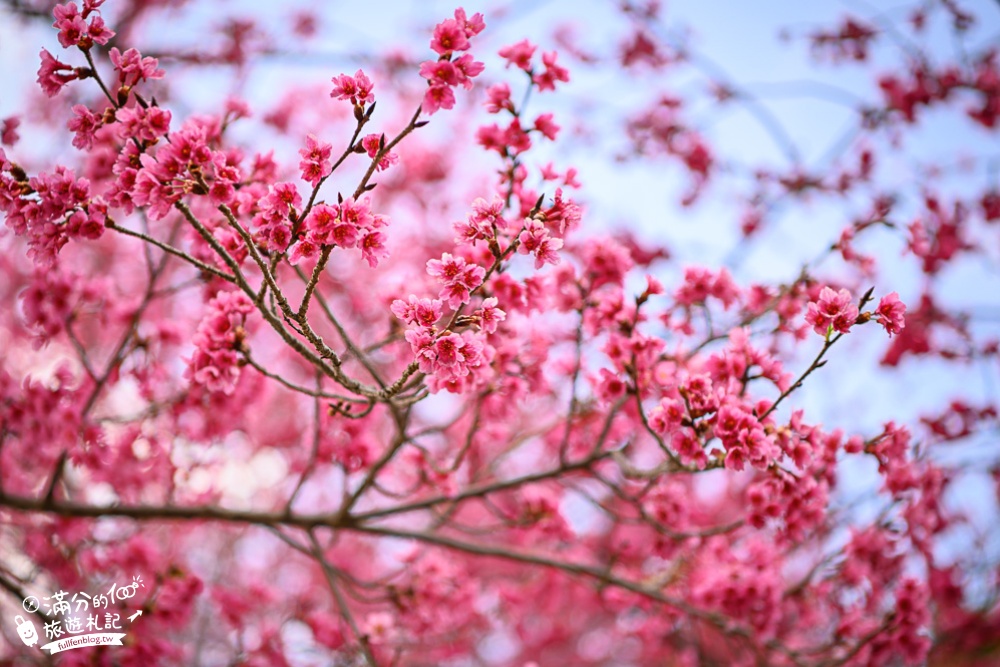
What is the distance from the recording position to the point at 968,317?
5.29 metres

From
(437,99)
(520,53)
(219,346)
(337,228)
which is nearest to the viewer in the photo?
(337,228)

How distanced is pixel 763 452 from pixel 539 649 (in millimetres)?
7417

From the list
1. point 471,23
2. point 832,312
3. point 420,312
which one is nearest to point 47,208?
point 420,312

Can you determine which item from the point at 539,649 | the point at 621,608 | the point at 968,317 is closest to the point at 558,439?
the point at 621,608

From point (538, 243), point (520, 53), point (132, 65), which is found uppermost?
point (520, 53)

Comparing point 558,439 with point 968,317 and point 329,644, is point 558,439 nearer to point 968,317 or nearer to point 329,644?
point 329,644

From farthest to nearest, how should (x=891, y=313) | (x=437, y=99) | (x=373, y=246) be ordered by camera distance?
1. (x=891, y=313)
2. (x=437, y=99)
3. (x=373, y=246)

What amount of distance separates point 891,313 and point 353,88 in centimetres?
212

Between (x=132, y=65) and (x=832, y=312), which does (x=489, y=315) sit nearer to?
(x=832, y=312)

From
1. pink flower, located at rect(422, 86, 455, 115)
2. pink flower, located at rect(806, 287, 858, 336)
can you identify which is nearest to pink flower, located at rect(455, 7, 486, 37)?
pink flower, located at rect(422, 86, 455, 115)

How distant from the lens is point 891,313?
244 centimetres

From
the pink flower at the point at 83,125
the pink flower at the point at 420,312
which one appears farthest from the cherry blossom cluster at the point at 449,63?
the pink flower at the point at 83,125

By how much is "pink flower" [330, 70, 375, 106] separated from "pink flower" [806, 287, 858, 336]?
70.3 inches

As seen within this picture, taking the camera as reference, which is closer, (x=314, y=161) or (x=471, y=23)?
(x=314, y=161)
